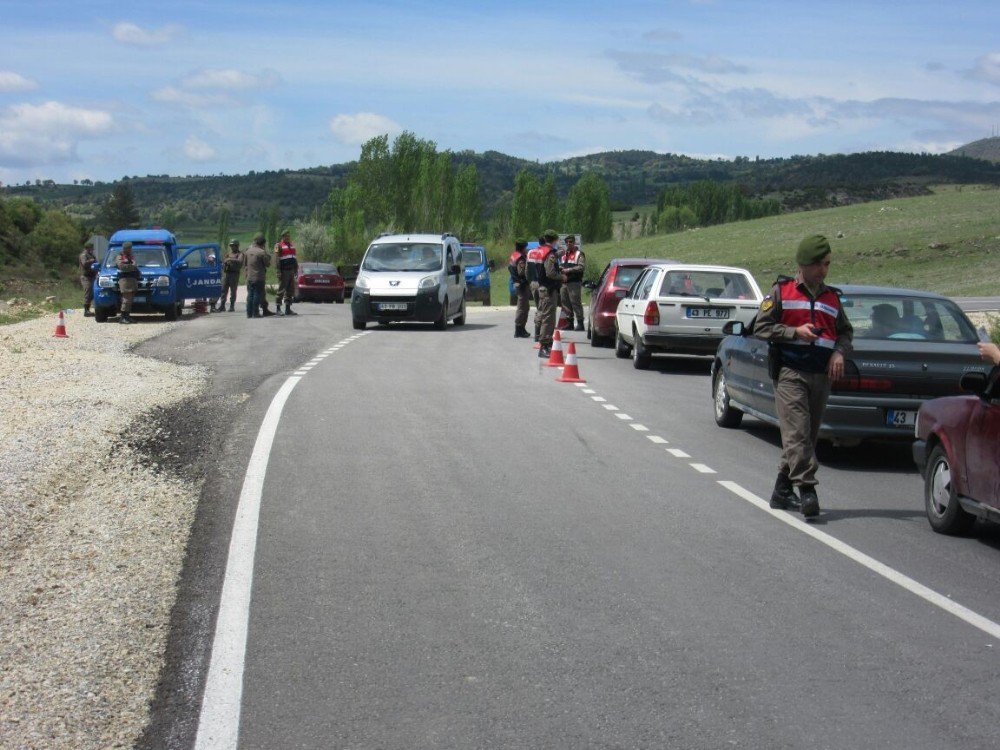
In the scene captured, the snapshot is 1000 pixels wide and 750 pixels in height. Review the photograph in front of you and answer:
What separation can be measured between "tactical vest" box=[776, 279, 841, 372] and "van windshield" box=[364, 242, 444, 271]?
65.6ft

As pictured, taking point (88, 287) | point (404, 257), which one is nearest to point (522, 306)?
point (404, 257)

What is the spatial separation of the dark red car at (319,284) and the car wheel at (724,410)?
120 feet

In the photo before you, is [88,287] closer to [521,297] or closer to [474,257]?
[521,297]

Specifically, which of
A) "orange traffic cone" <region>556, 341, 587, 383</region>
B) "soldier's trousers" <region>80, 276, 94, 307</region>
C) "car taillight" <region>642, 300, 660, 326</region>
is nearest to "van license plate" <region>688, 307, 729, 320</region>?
"car taillight" <region>642, 300, 660, 326</region>

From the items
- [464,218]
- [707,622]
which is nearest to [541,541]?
[707,622]

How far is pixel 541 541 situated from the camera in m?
8.29

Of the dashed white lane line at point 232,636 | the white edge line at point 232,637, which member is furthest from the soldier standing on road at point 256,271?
the white edge line at point 232,637

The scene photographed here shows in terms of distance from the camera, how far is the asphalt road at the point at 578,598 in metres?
5.06

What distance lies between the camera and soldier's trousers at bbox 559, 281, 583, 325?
29094 millimetres

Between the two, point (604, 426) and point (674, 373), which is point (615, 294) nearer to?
point (674, 373)

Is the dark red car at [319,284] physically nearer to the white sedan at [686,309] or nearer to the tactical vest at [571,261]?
the tactical vest at [571,261]

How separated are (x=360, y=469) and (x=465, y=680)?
222 inches

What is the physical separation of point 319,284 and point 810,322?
41.6 metres

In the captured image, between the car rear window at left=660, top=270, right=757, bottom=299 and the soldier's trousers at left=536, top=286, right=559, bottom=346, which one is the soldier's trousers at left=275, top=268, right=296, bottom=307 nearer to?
the soldier's trousers at left=536, top=286, right=559, bottom=346
